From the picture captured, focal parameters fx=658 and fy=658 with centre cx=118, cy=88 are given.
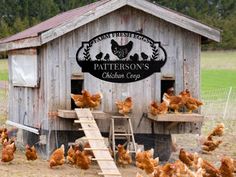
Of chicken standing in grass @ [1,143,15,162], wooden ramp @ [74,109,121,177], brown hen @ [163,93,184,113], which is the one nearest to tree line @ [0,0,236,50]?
chicken standing in grass @ [1,143,15,162]

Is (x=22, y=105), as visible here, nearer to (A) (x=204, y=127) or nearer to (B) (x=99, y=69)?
(B) (x=99, y=69)

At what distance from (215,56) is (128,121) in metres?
44.3

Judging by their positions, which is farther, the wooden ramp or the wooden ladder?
the wooden ladder

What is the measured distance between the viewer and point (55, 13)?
63.2m

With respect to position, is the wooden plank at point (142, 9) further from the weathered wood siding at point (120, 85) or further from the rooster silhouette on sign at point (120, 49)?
the rooster silhouette on sign at point (120, 49)

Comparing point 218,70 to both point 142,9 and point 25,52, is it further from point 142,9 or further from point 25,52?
point 142,9

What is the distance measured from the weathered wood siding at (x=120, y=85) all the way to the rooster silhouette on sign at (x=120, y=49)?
0.30 metres

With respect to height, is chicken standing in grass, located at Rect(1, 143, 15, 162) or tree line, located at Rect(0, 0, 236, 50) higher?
tree line, located at Rect(0, 0, 236, 50)

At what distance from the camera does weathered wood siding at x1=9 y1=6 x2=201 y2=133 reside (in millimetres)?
13031

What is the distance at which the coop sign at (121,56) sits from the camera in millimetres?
13102

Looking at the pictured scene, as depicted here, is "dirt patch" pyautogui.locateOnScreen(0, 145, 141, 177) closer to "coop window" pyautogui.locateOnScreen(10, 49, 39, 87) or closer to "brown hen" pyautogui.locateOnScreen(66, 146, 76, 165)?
"brown hen" pyautogui.locateOnScreen(66, 146, 76, 165)

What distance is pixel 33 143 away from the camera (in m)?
15.4

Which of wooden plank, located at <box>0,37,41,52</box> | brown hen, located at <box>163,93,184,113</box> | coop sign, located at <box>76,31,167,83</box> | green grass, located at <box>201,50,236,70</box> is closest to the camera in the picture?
brown hen, located at <box>163,93,184,113</box>

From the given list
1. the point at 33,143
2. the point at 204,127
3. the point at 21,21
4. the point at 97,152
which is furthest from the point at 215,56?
the point at 97,152
